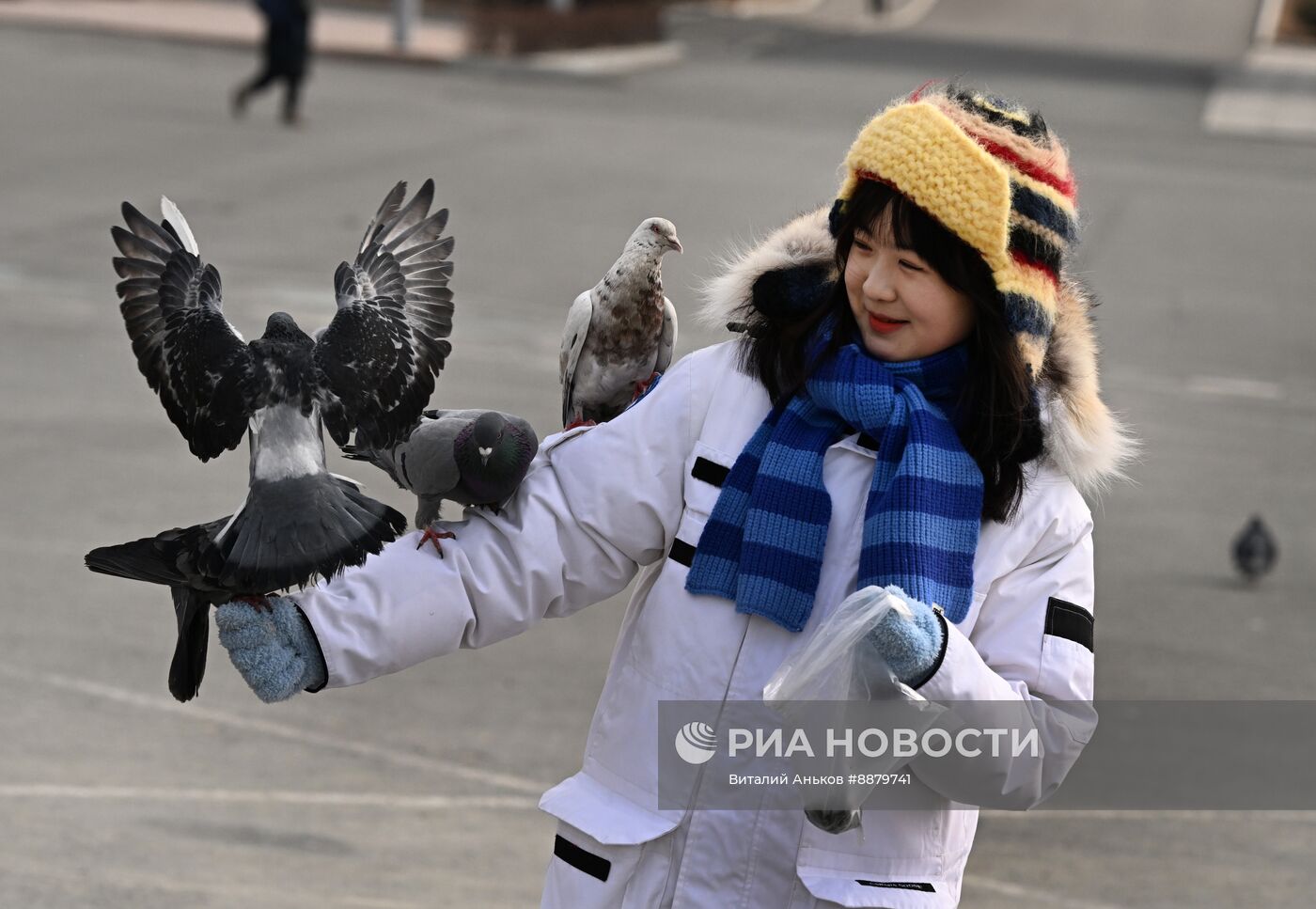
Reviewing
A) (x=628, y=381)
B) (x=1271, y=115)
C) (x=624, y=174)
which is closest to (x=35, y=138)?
(x=624, y=174)

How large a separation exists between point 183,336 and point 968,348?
3.92ft

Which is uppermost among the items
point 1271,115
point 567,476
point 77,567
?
point 567,476

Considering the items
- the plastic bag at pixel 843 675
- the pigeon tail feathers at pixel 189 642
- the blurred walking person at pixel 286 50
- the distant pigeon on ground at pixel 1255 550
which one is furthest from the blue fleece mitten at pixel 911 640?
the blurred walking person at pixel 286 50

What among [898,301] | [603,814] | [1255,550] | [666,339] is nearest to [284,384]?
[603,814]

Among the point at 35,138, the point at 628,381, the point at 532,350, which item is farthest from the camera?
the point at 35,138

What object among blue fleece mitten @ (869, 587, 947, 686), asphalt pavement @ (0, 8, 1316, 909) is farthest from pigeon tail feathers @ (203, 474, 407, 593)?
blue fleece mitten @ (869, 587, 947, 686)

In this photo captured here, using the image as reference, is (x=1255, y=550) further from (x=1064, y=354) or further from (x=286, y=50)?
(x=286, y=50)

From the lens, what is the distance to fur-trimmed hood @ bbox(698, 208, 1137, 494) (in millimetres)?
2715

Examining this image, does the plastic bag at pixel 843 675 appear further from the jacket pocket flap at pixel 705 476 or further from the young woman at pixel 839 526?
the jacket pocket flap at pixel 705 476

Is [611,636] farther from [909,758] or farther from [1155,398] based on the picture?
[1155,398]

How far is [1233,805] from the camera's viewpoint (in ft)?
19.6

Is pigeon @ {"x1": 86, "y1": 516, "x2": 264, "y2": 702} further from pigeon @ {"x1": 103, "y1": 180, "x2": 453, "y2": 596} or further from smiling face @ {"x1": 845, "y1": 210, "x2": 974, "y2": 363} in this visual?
smiling face @ {"x1": 845, "y1": 210, "x2": 974, "y2": 363}

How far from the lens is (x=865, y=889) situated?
2.58 meters

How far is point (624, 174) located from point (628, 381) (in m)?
15.3
